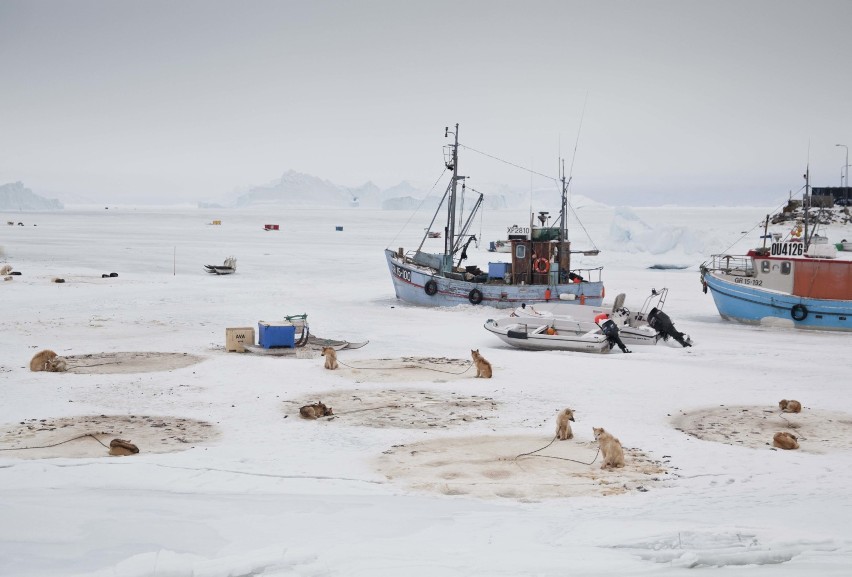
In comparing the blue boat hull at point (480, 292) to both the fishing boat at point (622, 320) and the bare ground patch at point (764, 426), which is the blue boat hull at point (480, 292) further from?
the bare ground patch at point (764, 426)

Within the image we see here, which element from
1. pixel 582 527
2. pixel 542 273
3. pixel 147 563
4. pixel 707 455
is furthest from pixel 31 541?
pixel 542 273

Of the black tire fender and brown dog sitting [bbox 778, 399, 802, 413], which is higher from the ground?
the black tire fender

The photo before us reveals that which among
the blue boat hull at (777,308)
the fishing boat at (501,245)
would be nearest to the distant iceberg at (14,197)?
the fishing boat at (501,245)

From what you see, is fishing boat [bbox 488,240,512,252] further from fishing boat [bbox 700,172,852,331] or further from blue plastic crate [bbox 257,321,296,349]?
blue plastic crate [bbox 257,321,296,349]

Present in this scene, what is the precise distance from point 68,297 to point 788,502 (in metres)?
23.5

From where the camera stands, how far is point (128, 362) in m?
16.6

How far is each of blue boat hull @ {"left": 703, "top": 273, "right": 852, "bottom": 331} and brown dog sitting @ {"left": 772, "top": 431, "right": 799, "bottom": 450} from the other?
50.1 ft

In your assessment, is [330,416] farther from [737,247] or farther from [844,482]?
[737,247]

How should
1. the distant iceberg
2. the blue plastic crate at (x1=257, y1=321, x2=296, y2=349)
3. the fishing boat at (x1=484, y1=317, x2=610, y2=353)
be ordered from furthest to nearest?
the distant iceberg < the fishing boat at (x1=484, y1=317, x2=610, y2=353) < the blue plastic crate at (x1=257, y1=321, x2=296, y2=349)

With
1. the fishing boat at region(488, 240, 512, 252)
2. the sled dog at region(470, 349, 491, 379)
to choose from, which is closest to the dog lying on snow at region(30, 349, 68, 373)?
the sled dog at region(470, 349, 491, 379)

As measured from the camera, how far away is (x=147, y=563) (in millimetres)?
6383

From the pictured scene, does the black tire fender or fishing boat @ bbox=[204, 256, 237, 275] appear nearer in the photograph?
the black tire fender

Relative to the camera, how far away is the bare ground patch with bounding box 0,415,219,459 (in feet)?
33.6

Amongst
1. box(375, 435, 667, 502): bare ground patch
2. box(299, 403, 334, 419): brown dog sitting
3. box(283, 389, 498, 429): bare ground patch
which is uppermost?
box(299, 403, 334, 419): brown dog sitting
